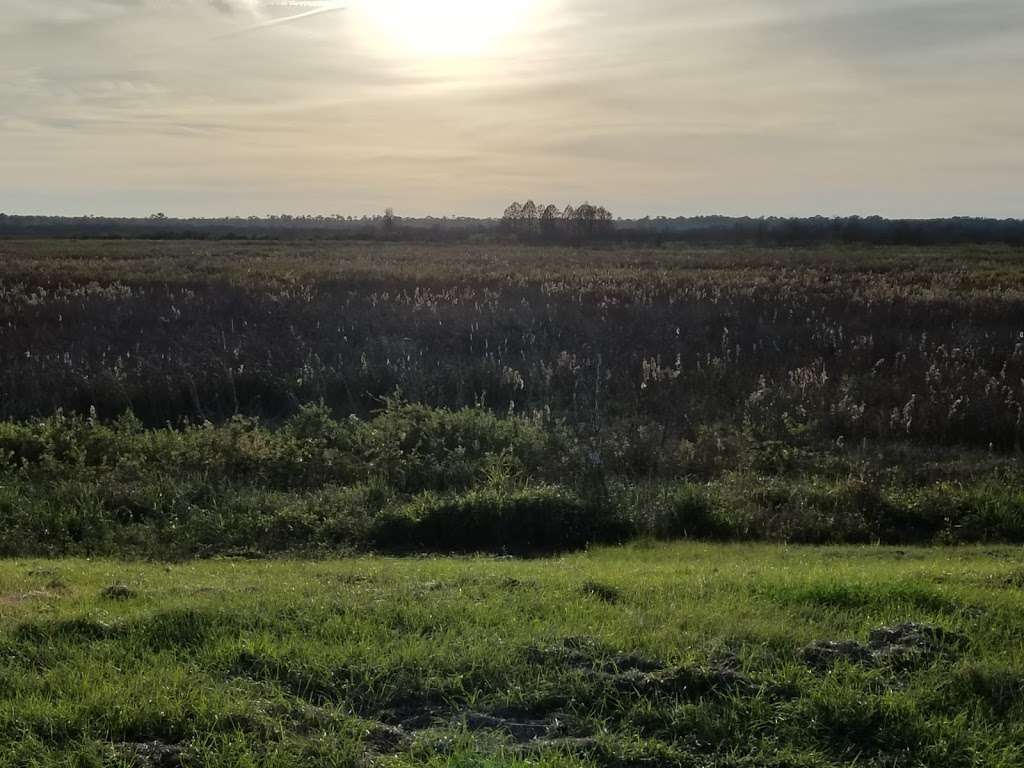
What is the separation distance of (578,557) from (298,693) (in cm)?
472

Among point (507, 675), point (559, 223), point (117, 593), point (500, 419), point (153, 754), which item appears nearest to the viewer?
point (153, 754)

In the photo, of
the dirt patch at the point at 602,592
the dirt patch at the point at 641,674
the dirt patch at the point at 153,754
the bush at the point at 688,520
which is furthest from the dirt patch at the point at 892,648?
the bush at the point at 688,520

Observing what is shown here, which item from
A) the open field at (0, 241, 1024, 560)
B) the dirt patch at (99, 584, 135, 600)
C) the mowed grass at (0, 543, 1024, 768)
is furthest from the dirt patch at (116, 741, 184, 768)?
the open field at (0, 241, 1024, 560)

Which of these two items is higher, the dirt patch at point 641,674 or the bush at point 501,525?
the dirt patch at point 641,674

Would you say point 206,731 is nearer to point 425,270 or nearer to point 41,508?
point 41,508

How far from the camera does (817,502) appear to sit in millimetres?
10820

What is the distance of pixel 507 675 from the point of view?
4984mm

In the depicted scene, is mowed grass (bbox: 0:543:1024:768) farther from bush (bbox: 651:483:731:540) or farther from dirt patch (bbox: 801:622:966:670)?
bush (bbox: 651:483:731:540)

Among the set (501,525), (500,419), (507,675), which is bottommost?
(501,525)

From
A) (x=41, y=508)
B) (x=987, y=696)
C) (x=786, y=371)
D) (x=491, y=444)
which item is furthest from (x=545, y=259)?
(x=987, y=696)

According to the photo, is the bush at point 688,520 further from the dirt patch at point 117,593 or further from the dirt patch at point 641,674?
the dirt patch at point 117,593

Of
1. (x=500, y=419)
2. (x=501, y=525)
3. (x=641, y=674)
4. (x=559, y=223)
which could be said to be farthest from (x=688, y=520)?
(x=559, y=223)

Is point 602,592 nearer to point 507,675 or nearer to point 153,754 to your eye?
point 507,675

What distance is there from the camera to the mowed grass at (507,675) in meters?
4.37
